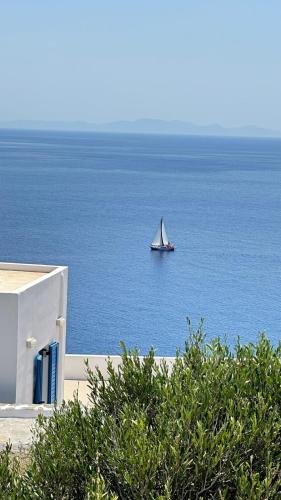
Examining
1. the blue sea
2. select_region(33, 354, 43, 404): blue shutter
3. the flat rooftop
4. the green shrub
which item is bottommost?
the green shrub

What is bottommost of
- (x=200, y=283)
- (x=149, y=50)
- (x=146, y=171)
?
(x=200, y=283)

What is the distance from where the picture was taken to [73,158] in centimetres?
15962

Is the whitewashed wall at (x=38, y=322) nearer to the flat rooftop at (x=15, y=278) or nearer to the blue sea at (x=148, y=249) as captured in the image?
the flat rooftop at (x=15, y=278)

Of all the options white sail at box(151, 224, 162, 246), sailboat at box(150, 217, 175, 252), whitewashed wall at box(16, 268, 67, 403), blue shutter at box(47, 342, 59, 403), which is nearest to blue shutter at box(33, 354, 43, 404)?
whitewashed wall at box(16, 268, 67, 403)

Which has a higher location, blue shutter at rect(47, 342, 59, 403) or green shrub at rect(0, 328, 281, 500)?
blue shutter at rect(47, 342, 59, 403)

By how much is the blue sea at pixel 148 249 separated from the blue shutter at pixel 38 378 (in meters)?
10.5

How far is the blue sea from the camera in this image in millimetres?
53219

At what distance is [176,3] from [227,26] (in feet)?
Answer: 34.1

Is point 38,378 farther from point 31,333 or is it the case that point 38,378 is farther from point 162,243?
point 162,243

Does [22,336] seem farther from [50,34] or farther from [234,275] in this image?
[50,34]

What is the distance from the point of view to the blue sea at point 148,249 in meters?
53.2

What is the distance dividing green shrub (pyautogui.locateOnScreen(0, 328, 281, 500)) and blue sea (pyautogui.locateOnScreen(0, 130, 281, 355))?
1735cm

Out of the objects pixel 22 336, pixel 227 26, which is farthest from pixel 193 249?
pixel 227 26

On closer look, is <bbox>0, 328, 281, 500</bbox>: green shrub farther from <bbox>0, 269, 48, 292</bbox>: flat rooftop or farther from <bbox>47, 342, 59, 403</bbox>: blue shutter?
<bbox>47, 342, 59, 403</bbox>: blue shutter
